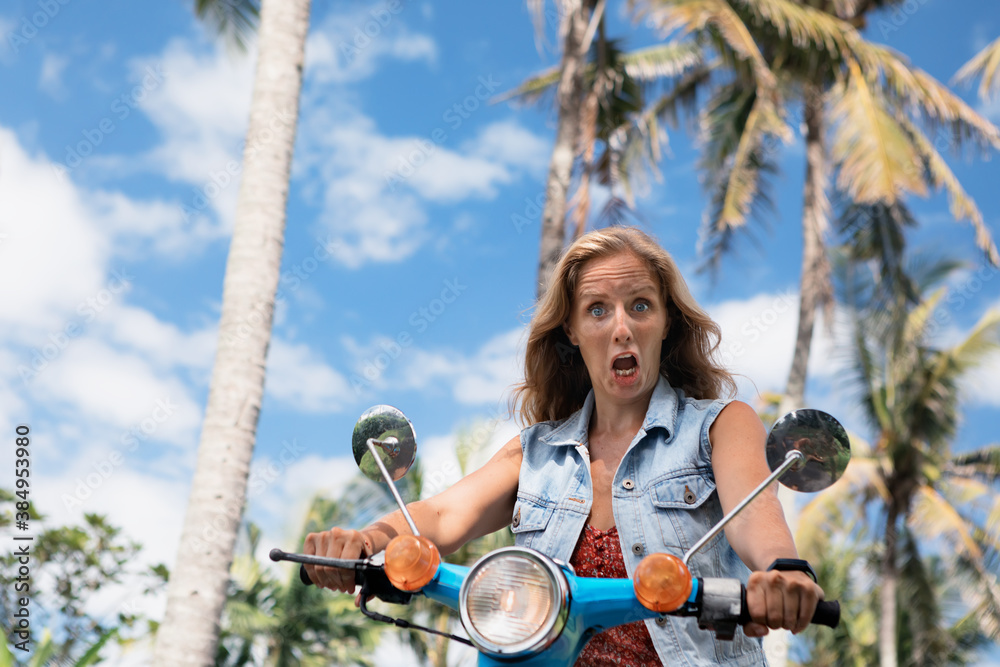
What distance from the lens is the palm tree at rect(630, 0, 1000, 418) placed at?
11891 mm

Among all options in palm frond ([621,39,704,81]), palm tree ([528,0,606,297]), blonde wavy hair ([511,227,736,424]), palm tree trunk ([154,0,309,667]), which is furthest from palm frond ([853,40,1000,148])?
blonde wavy hair ([511,227,736,424])

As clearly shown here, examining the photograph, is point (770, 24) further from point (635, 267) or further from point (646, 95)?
point (635, 267)

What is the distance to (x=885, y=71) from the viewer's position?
1335cm

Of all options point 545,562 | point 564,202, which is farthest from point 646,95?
point 545,562

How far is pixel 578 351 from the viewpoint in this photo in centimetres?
231

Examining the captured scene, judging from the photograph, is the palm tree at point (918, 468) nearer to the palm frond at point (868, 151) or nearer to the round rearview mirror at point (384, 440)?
the palm frond at point (868, 151)

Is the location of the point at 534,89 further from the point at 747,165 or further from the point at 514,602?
the point at 514,602

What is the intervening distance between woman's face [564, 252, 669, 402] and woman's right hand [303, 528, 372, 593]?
65 cm

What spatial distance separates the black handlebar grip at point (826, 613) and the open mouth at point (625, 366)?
28.2 inches

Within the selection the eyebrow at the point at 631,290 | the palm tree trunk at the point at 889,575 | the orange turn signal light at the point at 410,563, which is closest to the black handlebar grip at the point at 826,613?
the orange turn signal light at the point at 410,563

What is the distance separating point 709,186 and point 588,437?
1355cm

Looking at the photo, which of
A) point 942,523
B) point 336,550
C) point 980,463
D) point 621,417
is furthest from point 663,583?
point 980,463

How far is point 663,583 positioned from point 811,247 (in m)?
13.0

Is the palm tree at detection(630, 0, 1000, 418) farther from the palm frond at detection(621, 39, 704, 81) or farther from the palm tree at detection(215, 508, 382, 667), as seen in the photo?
the palm tree at detection(215, 508, 382, 667)
